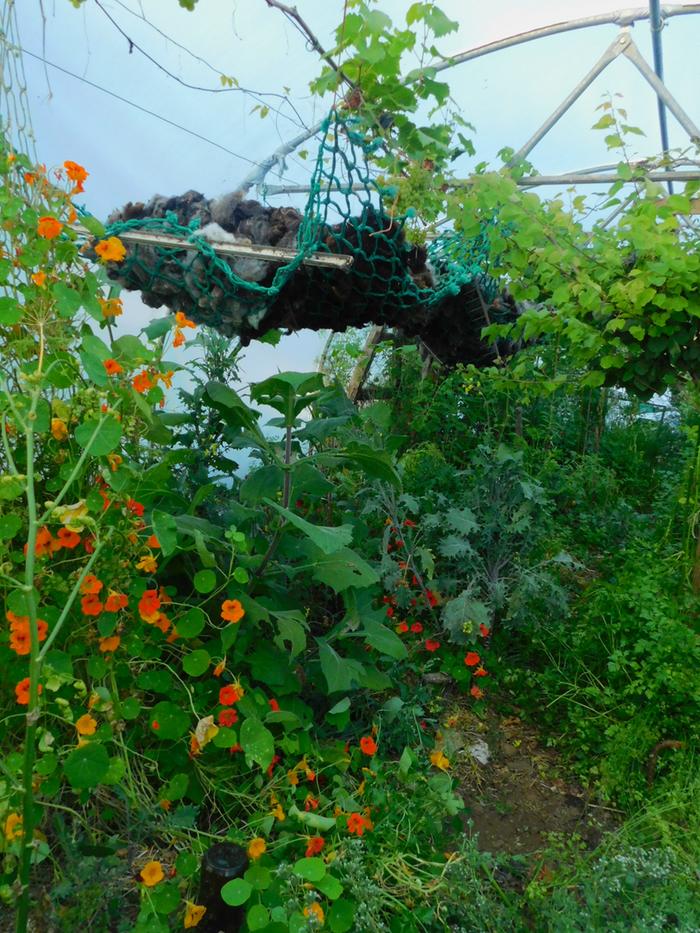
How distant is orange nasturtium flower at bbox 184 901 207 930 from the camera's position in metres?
1.66

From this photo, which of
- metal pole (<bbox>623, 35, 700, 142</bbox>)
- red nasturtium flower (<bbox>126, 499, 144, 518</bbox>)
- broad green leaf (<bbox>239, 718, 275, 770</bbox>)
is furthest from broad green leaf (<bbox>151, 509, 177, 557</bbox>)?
metal pole (<bbox>623, 35, 700, 142</bbox>)

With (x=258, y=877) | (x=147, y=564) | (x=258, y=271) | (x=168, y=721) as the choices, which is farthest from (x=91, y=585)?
(x=258, y=271)

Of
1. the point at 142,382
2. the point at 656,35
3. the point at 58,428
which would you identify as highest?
the point at 656,35

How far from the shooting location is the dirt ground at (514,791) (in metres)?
2.41

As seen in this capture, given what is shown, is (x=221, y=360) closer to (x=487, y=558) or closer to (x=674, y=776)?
(x=487, y=558)

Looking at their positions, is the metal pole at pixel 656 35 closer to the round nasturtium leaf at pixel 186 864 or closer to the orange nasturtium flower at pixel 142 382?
the orange nasturtium flower at pixel 142 382

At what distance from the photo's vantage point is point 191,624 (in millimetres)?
1963

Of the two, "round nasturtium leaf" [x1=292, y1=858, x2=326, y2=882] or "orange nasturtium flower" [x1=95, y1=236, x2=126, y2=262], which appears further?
"orange nasturtium flower" [x1=95, y1=236, x2=126, y2=262]

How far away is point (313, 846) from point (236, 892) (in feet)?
1.18

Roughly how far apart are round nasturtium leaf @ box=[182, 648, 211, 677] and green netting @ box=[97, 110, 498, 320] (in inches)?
56.0

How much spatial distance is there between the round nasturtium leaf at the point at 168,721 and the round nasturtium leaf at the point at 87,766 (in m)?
0.46

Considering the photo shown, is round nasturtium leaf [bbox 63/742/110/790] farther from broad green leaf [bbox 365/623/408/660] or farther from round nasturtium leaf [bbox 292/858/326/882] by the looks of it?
broad green leaf [bbox 365/623/408/660]

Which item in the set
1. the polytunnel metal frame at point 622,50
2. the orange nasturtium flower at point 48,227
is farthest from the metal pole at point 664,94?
the orange nasturtium flower at point 48,227

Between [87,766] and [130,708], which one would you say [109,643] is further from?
[87,766]
